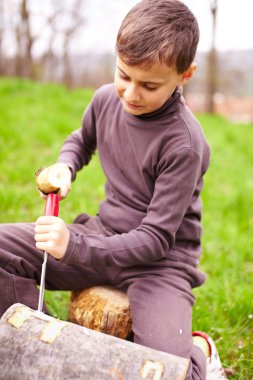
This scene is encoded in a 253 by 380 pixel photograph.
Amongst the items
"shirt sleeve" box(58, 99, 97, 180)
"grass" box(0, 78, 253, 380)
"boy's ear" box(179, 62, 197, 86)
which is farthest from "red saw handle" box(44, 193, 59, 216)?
"grass" box(0, 78, 253, 380)

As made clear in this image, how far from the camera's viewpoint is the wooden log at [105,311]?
78.5 inches

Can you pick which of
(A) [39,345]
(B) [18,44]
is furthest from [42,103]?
(B) [18,44]

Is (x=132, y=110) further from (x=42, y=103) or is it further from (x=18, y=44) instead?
(x=18, y=44)

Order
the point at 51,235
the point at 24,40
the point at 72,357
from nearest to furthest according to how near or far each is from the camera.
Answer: the point at 72,357 → the point at 51,235 → the point at 24,40

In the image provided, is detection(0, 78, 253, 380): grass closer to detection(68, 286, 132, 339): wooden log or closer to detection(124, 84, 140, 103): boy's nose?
detection(68, 286, 132, 339): wooden log

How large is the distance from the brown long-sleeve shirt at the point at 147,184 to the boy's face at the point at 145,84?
9cm

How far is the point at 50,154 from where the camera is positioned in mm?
5613

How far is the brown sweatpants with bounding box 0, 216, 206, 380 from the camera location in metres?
1.83

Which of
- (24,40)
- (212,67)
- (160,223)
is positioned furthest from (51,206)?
(24,40)

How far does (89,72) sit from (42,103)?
16141mm

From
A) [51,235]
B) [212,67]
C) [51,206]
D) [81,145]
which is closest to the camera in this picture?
[51,235]

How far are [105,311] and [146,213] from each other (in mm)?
A: 444

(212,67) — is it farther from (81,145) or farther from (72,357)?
(72,357)

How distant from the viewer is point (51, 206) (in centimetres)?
179
